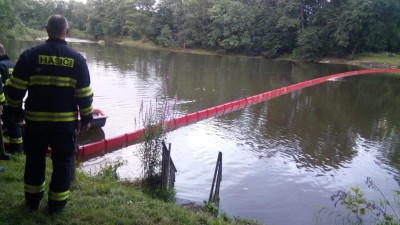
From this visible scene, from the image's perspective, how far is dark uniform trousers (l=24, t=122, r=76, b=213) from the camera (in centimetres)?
364

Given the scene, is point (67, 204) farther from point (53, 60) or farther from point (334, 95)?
point (334, 95)

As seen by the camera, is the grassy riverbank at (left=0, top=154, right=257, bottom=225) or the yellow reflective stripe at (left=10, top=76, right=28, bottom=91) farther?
the grassy riverbank at (left=0, top=154, right=257, bottom=225)

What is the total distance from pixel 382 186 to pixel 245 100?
9305 mm

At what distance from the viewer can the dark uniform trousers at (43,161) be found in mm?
3645

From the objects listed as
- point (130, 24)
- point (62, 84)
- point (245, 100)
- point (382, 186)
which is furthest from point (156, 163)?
point (130, 24)

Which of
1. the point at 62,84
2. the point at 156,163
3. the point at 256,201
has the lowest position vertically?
the point at 256,201

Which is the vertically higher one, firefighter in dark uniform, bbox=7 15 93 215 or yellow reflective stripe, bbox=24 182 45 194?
firefighter in dark uniform, bbox=7 15 93 215

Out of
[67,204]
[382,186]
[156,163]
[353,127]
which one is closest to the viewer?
[67,204]

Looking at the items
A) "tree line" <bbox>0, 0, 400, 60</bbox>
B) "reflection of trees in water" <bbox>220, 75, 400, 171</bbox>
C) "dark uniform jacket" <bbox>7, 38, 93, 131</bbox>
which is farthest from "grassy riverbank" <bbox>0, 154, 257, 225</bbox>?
"tree line" <bbox>0, 0, 400, 60</bbox>

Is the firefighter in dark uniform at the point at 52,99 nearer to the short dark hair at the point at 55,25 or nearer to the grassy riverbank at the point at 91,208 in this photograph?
the short dark hair at the point at 55,25

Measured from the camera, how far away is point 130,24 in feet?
226

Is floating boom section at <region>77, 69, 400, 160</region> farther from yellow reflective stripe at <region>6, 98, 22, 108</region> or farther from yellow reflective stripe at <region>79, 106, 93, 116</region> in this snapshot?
yellow reflective stripe at <region>6, 98, 22, 108</region>

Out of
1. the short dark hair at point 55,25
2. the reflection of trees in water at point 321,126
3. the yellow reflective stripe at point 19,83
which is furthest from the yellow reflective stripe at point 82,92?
the reflection of trees in water at point 321,126

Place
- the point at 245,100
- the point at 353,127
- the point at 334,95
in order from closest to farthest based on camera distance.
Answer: the point at 353,127, the point at 245,100, the point at 334,95
